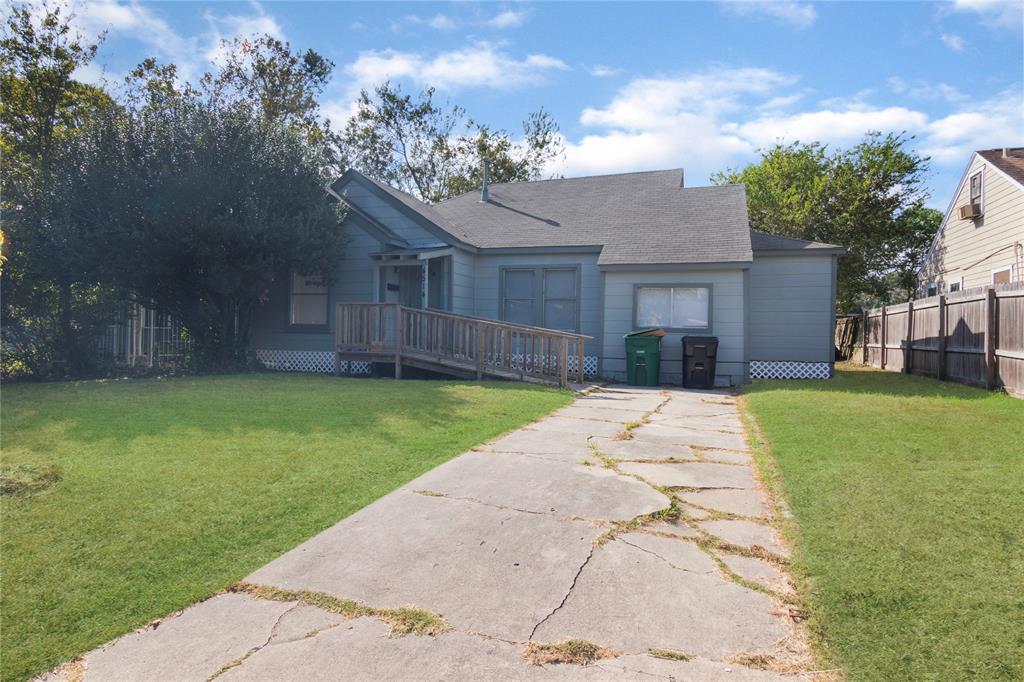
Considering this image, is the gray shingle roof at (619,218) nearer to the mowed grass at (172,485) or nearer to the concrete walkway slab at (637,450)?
the mowed grass at (172,485)

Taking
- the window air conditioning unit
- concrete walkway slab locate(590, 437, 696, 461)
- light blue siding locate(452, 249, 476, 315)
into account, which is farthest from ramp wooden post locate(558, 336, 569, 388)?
the window air conditioning unit

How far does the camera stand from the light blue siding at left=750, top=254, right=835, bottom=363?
13.0m

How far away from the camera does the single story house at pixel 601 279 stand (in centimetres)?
1278

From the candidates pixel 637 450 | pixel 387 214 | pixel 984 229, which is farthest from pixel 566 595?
pixel 984 229

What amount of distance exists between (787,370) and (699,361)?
102 inches

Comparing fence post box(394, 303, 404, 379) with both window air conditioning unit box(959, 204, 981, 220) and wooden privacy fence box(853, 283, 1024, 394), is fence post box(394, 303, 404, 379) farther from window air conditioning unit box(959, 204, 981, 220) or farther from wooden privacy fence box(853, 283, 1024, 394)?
window air conditioning unit box(959, 204, 981, 220)

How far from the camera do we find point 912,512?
3.72 m

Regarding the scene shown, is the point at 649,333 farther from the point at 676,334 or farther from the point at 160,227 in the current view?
the point at 160,227

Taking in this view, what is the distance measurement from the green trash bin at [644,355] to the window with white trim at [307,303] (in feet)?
23.5

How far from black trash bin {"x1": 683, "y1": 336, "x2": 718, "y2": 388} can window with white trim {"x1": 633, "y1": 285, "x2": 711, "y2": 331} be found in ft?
2.57

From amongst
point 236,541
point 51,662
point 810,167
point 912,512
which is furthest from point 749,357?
point 810,167

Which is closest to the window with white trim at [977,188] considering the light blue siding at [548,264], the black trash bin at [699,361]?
the black trash bin at [699,361]

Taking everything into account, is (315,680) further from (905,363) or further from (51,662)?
(905,363)

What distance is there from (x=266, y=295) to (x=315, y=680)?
526 inches
